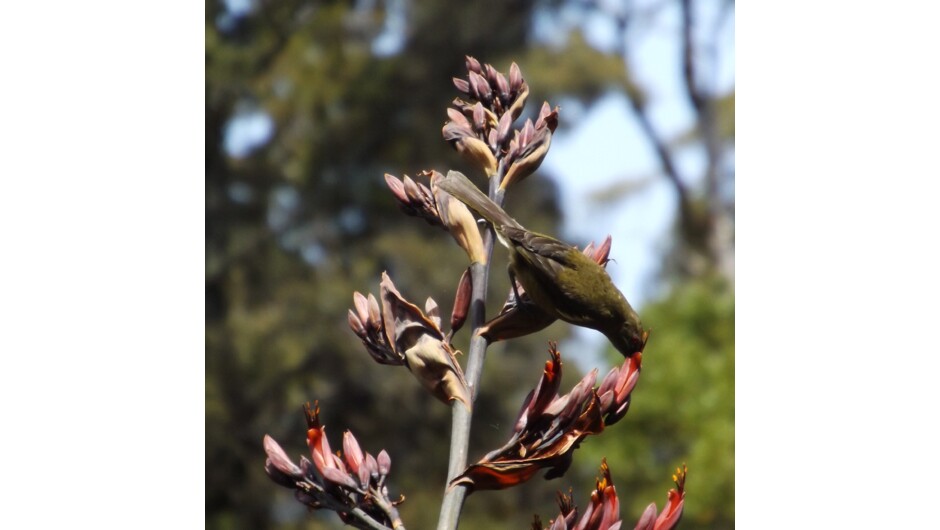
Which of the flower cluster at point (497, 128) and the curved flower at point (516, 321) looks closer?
the curved flower at point (516, 321)

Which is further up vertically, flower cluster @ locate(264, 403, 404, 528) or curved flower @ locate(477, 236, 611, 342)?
curved flower @ locate(477, 236, 611, 342)

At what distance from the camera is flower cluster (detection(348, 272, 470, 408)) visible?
3.55 ft

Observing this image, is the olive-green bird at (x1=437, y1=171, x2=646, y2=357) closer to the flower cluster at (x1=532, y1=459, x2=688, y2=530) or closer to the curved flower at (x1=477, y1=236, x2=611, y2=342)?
the curved flower at (x1=477, y1=236, x2=611, y2=342)

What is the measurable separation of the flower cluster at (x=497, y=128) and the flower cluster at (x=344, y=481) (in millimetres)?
342

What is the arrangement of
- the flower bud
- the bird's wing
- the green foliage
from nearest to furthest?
1. the flower bud
2. the bird's wing
3. the green foliage

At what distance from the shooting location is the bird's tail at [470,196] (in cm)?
124

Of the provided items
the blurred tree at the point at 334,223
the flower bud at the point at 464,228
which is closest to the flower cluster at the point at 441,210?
the flower bud at the point at 464,228

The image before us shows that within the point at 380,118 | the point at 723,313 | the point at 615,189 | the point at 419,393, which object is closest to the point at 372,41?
the point at 380,118

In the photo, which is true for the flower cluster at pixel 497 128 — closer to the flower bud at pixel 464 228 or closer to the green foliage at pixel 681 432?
the flower bud at pixel 464 228

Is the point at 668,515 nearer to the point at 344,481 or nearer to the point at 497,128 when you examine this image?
the point at 344,481

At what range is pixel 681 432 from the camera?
17.8 feet

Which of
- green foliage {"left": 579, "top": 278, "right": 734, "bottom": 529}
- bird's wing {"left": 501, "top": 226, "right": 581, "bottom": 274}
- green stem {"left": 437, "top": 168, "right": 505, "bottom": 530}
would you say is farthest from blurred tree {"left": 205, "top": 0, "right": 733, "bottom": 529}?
green stem {"left": 437, "top": 168, "right": 505, "bottom": 530}

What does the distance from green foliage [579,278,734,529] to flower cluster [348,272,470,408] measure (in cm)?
411
